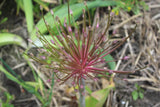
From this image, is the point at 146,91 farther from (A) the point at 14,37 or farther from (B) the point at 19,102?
(A) the point at 14,37

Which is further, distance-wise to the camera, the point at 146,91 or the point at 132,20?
the point at 132,20

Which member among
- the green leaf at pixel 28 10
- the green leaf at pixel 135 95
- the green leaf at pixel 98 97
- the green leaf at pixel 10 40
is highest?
the green leaf at pixel 28 10

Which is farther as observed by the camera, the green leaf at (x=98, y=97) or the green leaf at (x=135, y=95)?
the green leaf at (x=135, y=95)

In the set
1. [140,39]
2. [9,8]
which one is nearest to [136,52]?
[140,39]

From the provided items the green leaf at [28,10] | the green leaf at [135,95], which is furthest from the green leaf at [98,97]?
the green leaf at [28,10]

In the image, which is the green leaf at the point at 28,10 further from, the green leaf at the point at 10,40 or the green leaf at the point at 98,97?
the green leaf at the point at 98,97

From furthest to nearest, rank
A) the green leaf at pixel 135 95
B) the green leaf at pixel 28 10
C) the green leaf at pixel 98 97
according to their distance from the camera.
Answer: the green leaf at pixel 28 10 < the green leaf at pixel 135 95 < the green leaf at pixel 98 97

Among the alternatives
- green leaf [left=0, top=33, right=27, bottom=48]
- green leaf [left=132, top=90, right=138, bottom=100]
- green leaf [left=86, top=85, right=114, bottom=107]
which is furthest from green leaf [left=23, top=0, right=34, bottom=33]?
green leaf [left=132, top=90, right=138, bottom=100]

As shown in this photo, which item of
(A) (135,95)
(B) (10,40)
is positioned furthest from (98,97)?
(B) (10,40)

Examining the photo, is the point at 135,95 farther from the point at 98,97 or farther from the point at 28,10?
the point at 28,10
